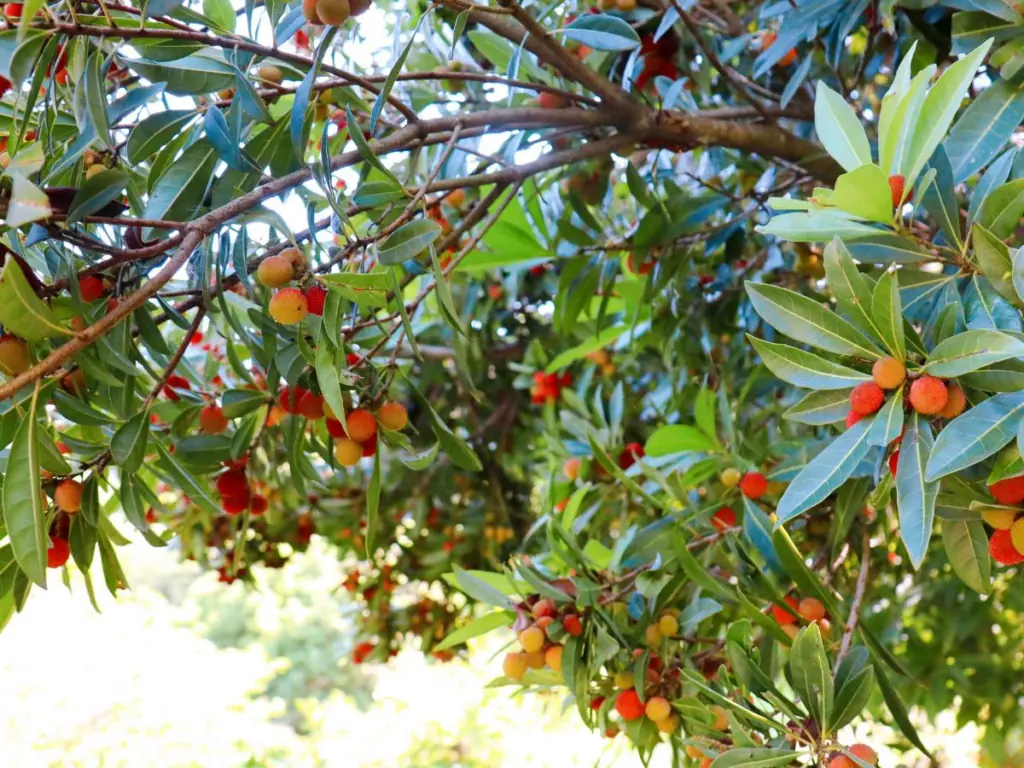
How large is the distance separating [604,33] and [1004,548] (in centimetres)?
56

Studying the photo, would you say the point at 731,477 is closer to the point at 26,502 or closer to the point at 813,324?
the point at 813,324

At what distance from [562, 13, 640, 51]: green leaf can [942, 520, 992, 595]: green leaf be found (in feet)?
1.62

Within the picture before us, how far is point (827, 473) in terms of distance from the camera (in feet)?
1.77

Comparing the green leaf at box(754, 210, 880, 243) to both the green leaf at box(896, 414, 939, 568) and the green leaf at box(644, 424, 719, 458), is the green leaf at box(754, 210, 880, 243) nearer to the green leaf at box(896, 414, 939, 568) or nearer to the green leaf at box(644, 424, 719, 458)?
the green leaf at box(896, 414, 939, 568)

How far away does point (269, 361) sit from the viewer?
706 mm

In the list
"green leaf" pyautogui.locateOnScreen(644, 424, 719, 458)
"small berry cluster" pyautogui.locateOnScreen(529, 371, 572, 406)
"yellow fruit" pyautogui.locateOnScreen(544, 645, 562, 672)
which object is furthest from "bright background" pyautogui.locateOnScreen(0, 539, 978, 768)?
"yellow fruit" pyautogui.locateOnScreen(544, 645, 562, 672)

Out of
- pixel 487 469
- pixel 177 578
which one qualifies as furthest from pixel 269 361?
pixel 177 578

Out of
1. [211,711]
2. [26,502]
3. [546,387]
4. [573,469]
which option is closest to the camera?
[26,502]

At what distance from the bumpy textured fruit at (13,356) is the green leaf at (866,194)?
532 mm

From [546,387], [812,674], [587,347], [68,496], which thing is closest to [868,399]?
[812,674]

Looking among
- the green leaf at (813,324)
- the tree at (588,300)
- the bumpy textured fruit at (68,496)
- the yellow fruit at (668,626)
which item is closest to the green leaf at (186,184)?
the tree at (588,300)

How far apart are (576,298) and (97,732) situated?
140 inches

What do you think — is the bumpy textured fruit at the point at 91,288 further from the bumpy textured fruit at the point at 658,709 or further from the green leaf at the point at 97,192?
the bumpy textured fruit at the point at 658,709

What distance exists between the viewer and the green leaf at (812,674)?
0.65 metres
